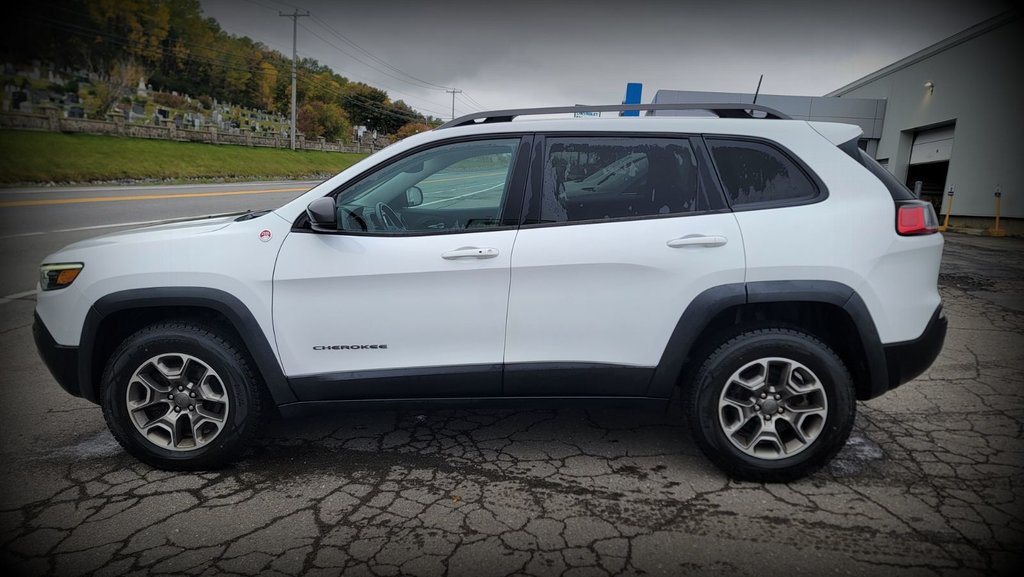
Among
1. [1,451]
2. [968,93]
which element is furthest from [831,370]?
[968,93]

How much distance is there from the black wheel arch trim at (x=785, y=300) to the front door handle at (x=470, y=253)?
0.96 metres

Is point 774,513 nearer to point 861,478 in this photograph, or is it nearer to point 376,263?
point 861,478

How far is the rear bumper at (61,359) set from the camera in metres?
2.93

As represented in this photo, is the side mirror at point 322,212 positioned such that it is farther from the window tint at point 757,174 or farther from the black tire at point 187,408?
the window tint at point 757,174

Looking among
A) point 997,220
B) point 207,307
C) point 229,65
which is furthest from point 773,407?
point 229,65

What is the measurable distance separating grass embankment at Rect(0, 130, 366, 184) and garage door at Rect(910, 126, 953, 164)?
1218 inches

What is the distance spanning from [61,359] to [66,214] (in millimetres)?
14474

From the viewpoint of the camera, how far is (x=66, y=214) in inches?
563

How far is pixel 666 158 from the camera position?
294cm

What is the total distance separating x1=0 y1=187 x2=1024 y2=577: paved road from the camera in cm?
227

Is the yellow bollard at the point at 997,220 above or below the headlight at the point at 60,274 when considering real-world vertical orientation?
above

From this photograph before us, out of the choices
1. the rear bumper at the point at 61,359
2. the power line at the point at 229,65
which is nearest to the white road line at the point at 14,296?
the rear bumper at the point at 61,359

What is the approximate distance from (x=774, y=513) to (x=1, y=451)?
404 cm

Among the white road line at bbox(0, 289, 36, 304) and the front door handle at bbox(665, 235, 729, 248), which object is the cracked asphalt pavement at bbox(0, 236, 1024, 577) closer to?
the front door handle at bbox(665, 235, 729, 248)
